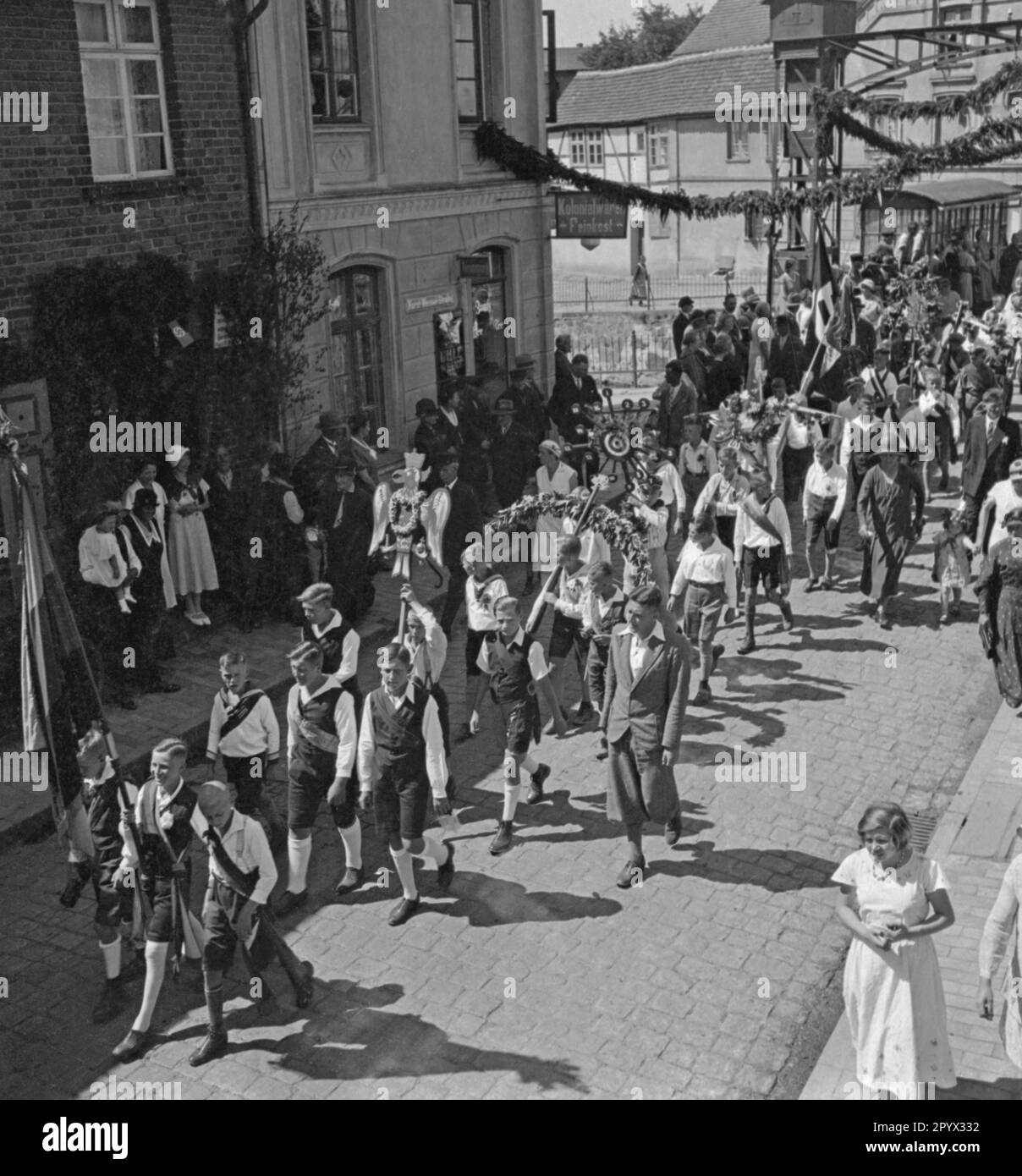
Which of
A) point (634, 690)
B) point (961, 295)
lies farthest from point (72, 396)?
point (961, 295)

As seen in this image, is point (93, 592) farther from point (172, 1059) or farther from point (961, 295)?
point (961, 295)

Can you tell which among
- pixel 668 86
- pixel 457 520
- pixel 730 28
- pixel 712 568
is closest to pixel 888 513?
pixel 712 568

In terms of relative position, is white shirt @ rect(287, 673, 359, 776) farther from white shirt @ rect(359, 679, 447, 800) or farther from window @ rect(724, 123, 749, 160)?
window @ rect(724, 123, 749, 160)

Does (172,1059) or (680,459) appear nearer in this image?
(172,1059)

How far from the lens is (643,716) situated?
849 centimetres

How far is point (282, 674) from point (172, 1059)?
5.65 metres

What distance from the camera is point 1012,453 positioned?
14008 mm

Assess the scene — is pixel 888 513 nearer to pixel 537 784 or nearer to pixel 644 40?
pixel 537 784

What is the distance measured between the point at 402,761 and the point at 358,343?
980 cm

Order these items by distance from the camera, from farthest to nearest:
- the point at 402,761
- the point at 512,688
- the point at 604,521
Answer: the point at 604,521
the point at 512,688
the point at 402,761

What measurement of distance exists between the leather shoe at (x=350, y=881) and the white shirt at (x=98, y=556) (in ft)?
12.7

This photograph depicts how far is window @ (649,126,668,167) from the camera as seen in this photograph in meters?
45.3

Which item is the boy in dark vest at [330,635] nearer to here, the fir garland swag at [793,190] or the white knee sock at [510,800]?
the white knee sock at [510,800]

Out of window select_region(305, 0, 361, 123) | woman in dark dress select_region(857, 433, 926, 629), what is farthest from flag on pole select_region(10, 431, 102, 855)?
window select_region(305, 0, 361, 123)
